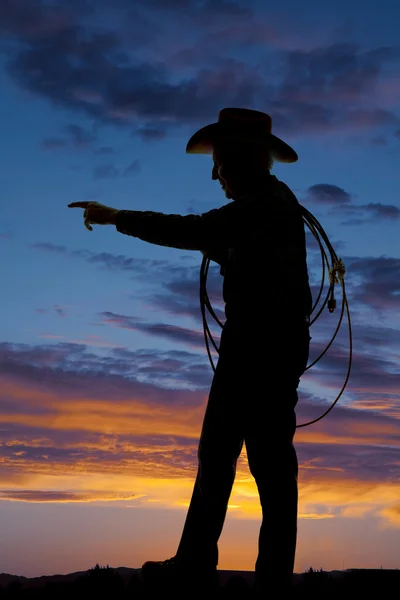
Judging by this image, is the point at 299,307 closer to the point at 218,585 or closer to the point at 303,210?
the point at 303,210

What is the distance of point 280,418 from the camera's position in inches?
264

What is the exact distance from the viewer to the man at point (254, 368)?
6660mm

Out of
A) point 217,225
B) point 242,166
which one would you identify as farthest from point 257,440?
point 242,166

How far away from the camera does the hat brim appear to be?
23.7 ft

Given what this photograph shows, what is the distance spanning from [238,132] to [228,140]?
13 cm

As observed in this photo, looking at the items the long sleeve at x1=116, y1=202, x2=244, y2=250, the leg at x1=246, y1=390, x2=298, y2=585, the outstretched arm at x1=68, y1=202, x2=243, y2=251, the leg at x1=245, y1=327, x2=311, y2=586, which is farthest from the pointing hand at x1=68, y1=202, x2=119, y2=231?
the leg at x1=246, y1=390, x2=298, y2=585

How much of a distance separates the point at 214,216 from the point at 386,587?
3792 millimetres

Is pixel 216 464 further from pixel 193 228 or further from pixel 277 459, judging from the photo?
pixel 193 228

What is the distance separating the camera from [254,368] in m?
6.73

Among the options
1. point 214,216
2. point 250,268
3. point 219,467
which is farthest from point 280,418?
point 214,216

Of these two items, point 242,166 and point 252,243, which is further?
point 242,166

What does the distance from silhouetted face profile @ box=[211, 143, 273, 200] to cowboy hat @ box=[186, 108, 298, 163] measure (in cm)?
8

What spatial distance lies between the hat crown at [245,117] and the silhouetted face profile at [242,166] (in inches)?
9.9

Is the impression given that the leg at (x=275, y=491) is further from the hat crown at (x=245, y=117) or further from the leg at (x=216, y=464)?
the hat crown at (x=245, y=117)
